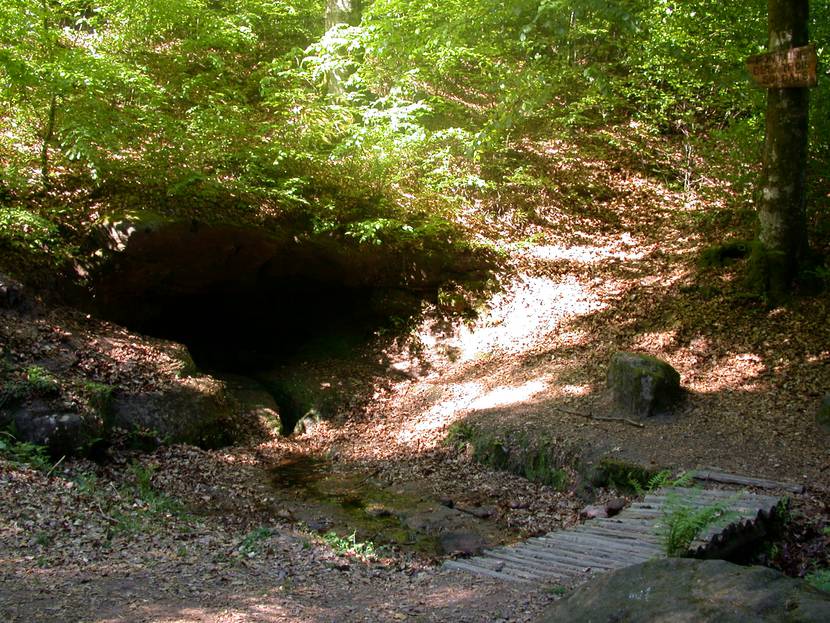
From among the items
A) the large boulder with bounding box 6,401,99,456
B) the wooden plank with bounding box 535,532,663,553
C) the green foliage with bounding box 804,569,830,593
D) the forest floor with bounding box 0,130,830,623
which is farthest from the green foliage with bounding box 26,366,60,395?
the green foliage with bounding box 804,569,830,593

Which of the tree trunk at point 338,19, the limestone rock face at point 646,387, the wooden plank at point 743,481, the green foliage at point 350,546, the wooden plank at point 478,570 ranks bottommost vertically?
the green foliage at point 350,546

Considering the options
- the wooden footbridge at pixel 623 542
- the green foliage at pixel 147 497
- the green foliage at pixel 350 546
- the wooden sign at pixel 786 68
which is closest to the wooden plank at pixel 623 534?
the wooden footbridge at pixel 623 542

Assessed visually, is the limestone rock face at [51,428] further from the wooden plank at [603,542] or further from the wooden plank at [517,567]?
the wooden plank at [603,542]

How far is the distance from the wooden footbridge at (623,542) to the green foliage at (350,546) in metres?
0.91

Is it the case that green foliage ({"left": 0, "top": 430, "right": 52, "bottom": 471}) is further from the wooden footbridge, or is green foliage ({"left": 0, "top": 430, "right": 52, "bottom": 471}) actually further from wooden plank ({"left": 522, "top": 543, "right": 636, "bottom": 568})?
wooden plank ({"left": 522, "top": 543, "right": 636, "bottom": 568})

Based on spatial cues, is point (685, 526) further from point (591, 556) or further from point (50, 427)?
point (50, 427)

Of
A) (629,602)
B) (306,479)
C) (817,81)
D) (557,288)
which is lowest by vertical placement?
(306,479)

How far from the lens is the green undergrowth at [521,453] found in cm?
932

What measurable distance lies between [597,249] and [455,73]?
587 cm

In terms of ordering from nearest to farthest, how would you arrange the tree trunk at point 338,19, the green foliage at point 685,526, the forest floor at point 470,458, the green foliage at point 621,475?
the forest floor at point 470,458
the green foliage at point 685,526
the green foliage at point 621,475
the tree trunk at point 338,19

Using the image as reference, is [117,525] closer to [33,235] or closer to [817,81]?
[33,235]

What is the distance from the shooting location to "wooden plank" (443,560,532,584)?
19.7 feet

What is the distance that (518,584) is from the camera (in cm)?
585

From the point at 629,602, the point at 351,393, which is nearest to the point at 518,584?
the point at 629,602
